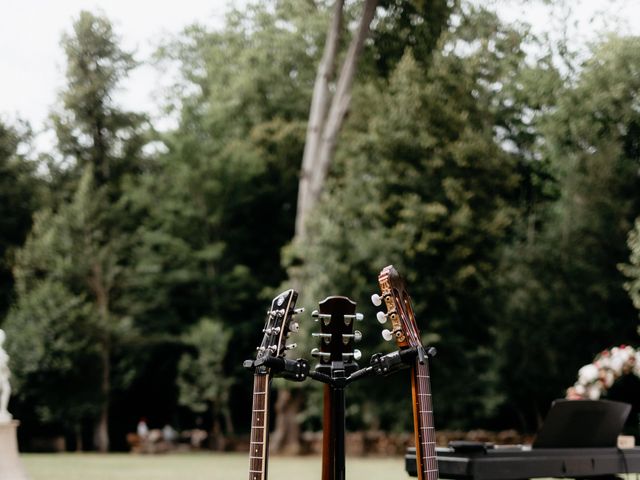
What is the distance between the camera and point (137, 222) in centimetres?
2192

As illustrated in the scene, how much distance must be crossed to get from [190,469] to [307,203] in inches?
258

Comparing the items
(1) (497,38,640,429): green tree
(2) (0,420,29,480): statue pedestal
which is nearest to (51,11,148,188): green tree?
(1) (497,38,640,429): green tree

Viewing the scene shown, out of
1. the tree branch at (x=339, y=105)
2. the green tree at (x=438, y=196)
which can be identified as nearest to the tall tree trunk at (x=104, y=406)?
the green tree at (x=438, y=196)

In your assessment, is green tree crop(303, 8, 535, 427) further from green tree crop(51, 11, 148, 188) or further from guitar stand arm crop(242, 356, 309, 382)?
guitar stand arm crop(242, 356, 309, 382)

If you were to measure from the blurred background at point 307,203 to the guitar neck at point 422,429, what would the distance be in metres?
10.6

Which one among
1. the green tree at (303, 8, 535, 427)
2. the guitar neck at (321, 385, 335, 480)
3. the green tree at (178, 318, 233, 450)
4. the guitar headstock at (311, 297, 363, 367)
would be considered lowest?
the guitar neck at (321, 385, 335, 480)

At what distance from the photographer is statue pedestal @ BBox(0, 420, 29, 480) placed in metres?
8.01

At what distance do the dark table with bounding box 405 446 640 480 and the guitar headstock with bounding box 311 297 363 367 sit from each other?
4.72 ft

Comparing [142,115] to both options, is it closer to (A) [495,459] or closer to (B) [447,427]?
(B) [447,427]

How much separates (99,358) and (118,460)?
4380 millimetres

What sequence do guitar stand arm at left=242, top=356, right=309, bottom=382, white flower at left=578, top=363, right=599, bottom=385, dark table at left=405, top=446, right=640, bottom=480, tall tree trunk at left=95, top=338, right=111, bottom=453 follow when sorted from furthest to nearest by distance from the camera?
tall tree trunk at left=95, top=338, right=111, bottom=453 < white flower at left=578, top=363, right=599, bottom=385 < dark table at left=405, top=446, right=640, bottom=480 < guitar stand arm at left=242, top=356, right=309, bottom=382

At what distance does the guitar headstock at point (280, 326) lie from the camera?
3.51 meters

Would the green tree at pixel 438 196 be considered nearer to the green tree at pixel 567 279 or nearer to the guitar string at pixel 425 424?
the green tree at pixel 567 279

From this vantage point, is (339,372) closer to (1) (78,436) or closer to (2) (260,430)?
(2) (260,430)
